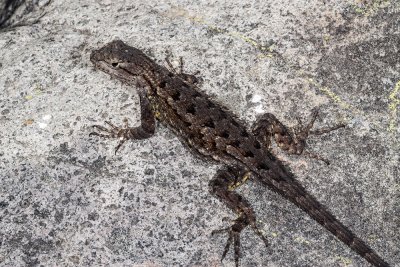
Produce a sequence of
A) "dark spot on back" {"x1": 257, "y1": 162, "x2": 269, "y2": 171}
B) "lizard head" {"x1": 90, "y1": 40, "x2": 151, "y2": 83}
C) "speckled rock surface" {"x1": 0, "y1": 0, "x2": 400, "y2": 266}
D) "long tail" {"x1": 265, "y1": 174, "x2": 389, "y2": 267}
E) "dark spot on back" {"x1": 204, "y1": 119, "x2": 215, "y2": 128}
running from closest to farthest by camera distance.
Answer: "long tail" {"x1": 265, "y1": 174, "x2": 389, "y2": 267} → "speckled rock surface" {"x1": 0, "y1": 0, "x2": 400, "y2": 266} → "dark spot on back" {"x1": 257, "y1": 162, "x2": 269, "y2": 171} → "dark spot on back" {"x1": 204, "y1": 119, "x2": 215, "y2": 128} → "lizard head" {"x1": 90, "y1": 40, "x2": 151, "y2": 83}

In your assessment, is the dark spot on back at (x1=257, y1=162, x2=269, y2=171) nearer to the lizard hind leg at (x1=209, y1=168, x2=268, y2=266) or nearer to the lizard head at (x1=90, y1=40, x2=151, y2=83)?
the lizard hind leg at (x1=209, y1=168, x2=268, y2=266)

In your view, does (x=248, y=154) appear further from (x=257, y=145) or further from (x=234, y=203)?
(x=234, y=203)

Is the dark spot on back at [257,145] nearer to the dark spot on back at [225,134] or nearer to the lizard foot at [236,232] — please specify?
the dark spot on back at [225,134]

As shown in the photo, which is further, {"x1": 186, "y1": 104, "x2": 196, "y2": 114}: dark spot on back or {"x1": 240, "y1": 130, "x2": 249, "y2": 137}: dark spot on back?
{"x1": 186, "y1": 104, "x2": 196, "y2": 114}: dark spot on back

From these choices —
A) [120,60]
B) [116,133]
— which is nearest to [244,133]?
[116,133]

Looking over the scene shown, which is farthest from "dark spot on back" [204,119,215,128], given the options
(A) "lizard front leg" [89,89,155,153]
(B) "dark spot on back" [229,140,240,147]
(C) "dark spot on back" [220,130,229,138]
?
(A) "lizard front leg" [89,89,155,153]

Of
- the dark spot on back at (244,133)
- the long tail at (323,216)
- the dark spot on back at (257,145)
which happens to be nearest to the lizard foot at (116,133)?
the dark spot on back at (244,133)
